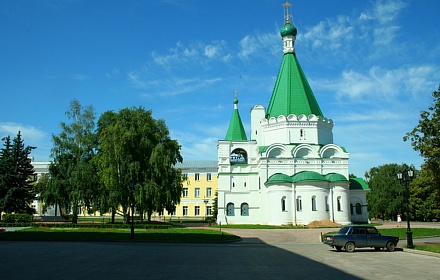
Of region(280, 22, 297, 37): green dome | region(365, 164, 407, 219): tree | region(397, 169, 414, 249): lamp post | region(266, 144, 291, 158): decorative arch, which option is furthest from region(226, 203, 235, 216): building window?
region(365, 164, 407, 219): tree

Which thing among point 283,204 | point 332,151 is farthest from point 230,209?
point 332,151

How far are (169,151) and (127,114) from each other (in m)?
5.61

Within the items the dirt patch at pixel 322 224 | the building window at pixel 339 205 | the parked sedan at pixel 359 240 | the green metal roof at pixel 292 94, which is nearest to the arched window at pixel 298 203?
the dirt patch at pixel 322 224

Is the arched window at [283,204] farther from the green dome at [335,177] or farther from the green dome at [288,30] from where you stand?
the green dome at [288,30]

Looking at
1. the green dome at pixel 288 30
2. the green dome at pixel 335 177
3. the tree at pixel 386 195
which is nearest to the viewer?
the green dome at pixel 335 177

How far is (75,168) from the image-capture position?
38844 mm

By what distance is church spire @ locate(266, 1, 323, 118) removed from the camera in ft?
166

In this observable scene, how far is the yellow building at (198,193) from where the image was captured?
7419 centimetres

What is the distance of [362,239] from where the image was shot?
19.0 m

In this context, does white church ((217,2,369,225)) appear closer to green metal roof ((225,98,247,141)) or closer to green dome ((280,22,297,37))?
green metal roof ((225,98,247,141))

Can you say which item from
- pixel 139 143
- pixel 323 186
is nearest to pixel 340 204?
pixel 323 186

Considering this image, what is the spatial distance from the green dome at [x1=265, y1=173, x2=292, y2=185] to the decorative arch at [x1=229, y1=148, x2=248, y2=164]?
385 inches

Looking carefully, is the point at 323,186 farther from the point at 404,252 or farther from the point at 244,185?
the point at 404,252

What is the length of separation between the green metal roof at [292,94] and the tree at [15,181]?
99.4 feet
